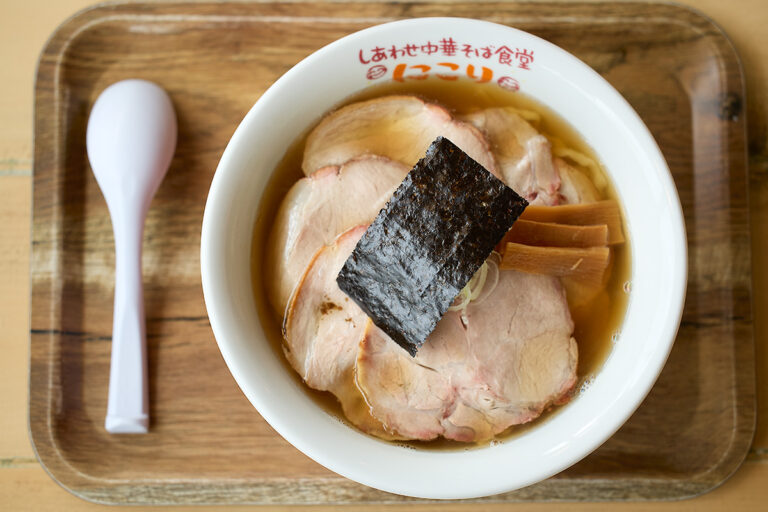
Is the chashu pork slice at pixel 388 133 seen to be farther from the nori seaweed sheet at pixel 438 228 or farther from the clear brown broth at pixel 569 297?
the nori seaweed sheet at pixel 438 228

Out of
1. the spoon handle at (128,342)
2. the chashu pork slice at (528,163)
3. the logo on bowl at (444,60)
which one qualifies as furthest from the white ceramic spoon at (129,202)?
the chashu pork slice at (528,163)

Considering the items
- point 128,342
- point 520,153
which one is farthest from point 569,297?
point 128,342

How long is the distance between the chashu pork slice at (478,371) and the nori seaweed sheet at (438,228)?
0.17 meters

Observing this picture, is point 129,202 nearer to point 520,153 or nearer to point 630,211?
point 520,153

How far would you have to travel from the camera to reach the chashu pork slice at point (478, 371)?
4.11ft

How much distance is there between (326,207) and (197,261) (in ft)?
1.21

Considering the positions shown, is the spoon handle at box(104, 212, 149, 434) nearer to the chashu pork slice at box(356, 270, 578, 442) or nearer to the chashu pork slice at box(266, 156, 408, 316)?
the chashu pork slice at box(266, 156, 408, 316)

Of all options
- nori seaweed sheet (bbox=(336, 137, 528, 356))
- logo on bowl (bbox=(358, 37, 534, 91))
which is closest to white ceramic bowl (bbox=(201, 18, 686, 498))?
logo on bowl (bbox=(358, 37, 534, 91))

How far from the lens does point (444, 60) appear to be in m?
1.22

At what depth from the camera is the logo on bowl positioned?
3.84 feet

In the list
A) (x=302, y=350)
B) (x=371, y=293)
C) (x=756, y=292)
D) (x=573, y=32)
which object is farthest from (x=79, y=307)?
(x=756, y=292)

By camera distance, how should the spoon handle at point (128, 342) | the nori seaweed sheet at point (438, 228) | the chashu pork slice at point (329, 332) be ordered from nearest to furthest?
the nori seaweed sheet at point (438, 228) < the chashu pork slice at point (329, 332) < the spoon handle at point (128, 342)

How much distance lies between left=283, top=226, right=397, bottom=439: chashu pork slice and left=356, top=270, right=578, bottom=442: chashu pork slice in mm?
37

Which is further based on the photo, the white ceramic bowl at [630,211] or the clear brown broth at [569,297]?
the clear brown broth at [569,297]
